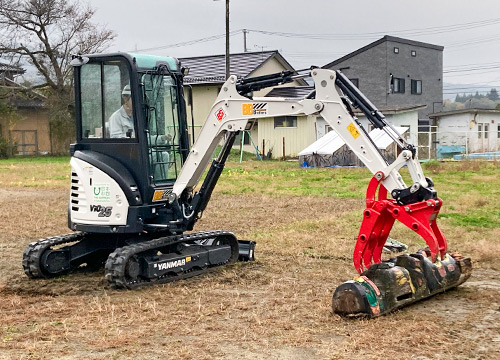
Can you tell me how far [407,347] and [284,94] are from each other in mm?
30146

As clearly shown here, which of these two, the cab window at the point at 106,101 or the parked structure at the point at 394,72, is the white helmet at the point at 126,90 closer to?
the cab window at the point at 106,101

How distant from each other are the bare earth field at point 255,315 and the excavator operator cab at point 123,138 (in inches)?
43.3

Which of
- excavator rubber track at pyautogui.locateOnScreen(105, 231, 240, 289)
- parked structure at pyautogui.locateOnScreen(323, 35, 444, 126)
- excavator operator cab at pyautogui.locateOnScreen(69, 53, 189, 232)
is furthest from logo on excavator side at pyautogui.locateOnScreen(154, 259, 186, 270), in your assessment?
parked structure at pyautogui.locateOnScreen(323, 35, 444, 126)

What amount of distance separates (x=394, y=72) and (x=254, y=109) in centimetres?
4488

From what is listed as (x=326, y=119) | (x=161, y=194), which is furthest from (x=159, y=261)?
(x=326, y=119)

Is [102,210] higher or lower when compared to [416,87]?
lower

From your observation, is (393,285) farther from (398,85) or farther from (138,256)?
(398,85)

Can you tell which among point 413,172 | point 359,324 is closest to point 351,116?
point 413,172

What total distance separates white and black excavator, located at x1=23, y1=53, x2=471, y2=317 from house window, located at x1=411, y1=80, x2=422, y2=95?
45.8m

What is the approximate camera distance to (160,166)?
973cm

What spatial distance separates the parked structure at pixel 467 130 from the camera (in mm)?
39906

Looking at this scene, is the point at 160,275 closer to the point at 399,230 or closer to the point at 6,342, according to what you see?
the point at 6,342

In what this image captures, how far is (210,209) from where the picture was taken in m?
17.1

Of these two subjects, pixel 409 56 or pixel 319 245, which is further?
pixel 409 56
